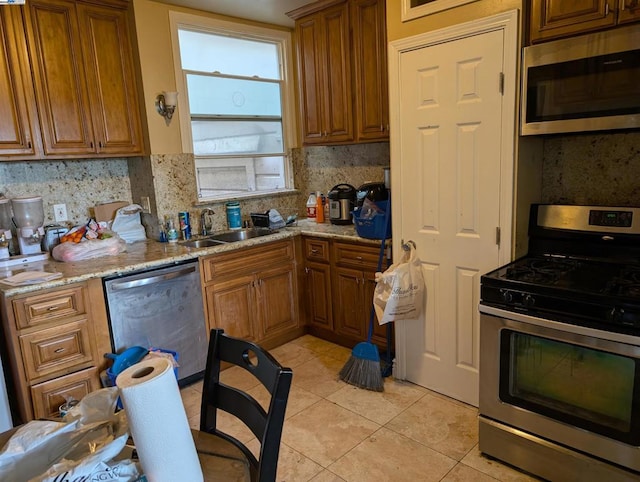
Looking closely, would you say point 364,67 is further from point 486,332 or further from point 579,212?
point 486,332

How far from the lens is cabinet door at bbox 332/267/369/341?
3180 millimetres

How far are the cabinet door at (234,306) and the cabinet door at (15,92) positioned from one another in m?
1.40

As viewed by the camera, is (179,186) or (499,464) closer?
(499,464)

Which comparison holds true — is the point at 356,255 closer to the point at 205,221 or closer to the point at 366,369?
the point at 366,369

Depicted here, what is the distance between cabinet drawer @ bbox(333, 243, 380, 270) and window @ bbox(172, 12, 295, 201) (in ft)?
3.51

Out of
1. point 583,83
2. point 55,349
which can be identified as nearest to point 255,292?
point 55,349

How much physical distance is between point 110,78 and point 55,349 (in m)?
1.77

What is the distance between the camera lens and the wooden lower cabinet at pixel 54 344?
2.27 metres

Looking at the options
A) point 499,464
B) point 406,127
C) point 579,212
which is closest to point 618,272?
point 579,212

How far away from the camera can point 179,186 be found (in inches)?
132

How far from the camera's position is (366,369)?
280 cm

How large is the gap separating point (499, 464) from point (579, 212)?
4.10 feet

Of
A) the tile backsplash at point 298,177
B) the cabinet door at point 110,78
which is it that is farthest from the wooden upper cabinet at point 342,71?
the cabinet door at point 110,78

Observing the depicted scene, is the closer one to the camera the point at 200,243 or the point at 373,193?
the point at 373,193
